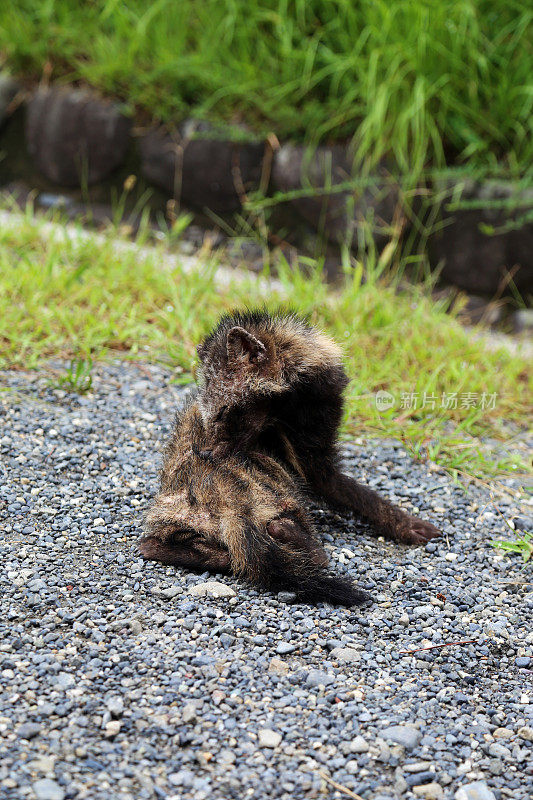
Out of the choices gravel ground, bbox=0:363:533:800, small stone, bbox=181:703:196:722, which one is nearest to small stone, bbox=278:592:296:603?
gravel ground, bbox=0:363:533:800

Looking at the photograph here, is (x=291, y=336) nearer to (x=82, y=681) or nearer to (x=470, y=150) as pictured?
(x=82, y=681)

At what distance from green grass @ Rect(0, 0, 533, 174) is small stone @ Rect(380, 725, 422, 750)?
159 inches

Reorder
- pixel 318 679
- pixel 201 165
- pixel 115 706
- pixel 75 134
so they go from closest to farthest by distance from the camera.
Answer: pixel 115 706 → pixel 318 679 → pixel 201 165 → pixel 75 134

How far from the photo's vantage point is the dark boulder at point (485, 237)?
528 cm

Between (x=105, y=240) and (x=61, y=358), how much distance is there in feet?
4.46

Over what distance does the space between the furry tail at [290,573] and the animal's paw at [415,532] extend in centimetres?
44

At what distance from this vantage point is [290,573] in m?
2.43

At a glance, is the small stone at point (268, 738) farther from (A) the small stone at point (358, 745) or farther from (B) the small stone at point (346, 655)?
(B) the small stone at point (346, 655)

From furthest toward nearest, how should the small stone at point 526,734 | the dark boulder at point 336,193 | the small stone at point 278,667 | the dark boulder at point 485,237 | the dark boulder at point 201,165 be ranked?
the dark boulder at point 201,165 → the dark boulder at point 336,193 → the dark boulder at point 485,237 → the small stone at point 278,667 → the small stone at point 526,734

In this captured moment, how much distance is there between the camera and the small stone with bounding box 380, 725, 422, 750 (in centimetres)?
195

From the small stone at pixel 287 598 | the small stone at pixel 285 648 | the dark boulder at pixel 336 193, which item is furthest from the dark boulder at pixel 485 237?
the small stone at pixel 285 648

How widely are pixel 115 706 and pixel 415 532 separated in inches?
50.5

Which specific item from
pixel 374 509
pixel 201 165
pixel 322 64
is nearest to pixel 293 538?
pixel 374 509

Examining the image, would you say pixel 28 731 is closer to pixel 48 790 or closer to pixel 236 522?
pixel 48 790
